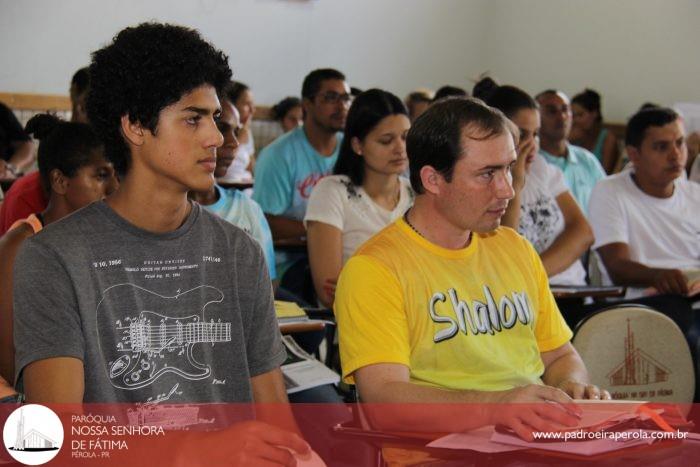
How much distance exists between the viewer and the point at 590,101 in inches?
282

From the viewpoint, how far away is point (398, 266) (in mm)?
1984

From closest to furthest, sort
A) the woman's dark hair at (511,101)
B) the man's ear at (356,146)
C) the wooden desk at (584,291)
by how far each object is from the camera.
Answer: the wooden desk at (584,291) → the man's ear at (356,146) → the woman's dark hair at (511,101)

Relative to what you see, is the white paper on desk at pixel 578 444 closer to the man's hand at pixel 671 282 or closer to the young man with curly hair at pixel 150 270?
the young man with curly hair at pixel 150 270

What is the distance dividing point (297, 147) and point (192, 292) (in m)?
2.71

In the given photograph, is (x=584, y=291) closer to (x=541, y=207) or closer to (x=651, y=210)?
(x=541, y=207)

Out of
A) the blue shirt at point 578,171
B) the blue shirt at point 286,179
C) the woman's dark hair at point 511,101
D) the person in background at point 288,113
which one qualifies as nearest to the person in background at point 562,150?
the blue shirt at point 578,171

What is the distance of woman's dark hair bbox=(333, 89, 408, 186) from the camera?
335cm

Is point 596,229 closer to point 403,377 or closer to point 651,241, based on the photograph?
point 651,241

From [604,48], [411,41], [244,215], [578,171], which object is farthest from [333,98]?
[604,48]

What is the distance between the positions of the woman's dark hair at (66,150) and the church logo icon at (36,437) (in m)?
1.18

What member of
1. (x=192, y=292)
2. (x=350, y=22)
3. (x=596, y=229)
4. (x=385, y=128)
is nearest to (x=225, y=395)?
(x=192, y=292)

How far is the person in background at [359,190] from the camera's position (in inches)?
126

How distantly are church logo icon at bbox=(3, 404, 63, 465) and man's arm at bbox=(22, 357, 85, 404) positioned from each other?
0.02m

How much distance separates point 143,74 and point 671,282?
2378mm
